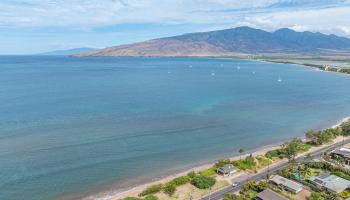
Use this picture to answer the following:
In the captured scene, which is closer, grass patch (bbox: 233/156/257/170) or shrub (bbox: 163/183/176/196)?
shrub (bbox: 163/183/176/196)

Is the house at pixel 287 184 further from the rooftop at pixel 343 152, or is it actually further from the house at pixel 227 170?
the rooftop at pixel 343 152

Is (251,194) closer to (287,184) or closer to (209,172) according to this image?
(287,184)

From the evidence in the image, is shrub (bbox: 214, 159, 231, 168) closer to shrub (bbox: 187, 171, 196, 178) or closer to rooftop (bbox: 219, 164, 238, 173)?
rooftop (bbox: 219, 164, 238, 173)

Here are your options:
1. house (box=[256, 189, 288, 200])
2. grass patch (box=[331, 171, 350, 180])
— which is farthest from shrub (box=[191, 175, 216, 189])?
grass patch (box=[331, 171, 350, 180])

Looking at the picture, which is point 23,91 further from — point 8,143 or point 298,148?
point 298,148

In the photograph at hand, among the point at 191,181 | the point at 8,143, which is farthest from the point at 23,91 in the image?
the point at 191,181
